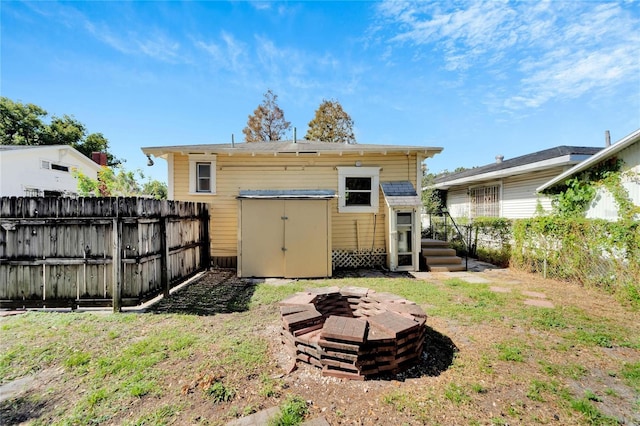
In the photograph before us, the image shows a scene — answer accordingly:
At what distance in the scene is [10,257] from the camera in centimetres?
470

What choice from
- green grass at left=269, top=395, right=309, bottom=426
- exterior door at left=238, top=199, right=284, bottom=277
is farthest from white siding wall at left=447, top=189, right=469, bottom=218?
green grass at left=269, top=395, right=309, bottom=426

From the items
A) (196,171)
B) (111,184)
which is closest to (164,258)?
(196,171)

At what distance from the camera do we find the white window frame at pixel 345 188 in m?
8.98

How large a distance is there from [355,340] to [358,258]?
6390 mm

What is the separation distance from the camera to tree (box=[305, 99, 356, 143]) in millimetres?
23188

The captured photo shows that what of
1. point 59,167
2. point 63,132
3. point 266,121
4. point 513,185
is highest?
point 63,132

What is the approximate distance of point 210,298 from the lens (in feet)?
18.4

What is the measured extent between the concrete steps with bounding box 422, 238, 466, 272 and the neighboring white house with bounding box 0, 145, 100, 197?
18649mm

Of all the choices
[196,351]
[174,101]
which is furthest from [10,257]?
[174,101]

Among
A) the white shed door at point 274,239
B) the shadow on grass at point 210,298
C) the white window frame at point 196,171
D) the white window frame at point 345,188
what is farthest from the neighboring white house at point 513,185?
the white window frame at point 196,171

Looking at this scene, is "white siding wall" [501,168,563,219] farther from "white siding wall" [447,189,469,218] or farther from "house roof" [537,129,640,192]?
"white siding wall" [447,189,469,218]

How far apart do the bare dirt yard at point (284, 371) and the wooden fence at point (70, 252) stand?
16.1 inches

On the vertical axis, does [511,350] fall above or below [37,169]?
below

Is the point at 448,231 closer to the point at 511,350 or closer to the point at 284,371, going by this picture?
the point at 511,350
